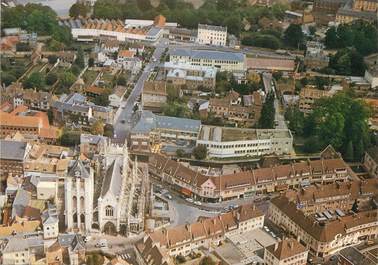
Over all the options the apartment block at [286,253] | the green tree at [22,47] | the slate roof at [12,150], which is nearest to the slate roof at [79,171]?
the slate roof at [12,150]

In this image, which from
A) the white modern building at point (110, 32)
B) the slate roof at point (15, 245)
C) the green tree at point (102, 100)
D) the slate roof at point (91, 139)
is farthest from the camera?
the white modern building at point (110, 32)

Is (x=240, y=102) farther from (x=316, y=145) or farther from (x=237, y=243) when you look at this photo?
(x=237, y=243)

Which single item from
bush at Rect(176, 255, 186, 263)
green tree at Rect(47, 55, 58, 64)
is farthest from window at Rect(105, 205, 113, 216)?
green tree at Rect(47, 55, 58, 64)

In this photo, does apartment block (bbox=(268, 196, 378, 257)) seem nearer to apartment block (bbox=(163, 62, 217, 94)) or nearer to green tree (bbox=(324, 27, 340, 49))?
apartment block (bbox=(163, 62, 217, 94))

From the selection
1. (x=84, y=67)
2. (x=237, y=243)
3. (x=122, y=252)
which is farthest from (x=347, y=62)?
(x=122, y=252)

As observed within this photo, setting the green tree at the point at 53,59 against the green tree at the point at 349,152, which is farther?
the green tree at the point at 53,59

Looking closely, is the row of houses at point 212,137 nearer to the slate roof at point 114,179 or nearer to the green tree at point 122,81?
the slate roof at point 114,179

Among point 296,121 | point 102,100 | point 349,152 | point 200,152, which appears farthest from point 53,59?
point 349,152
